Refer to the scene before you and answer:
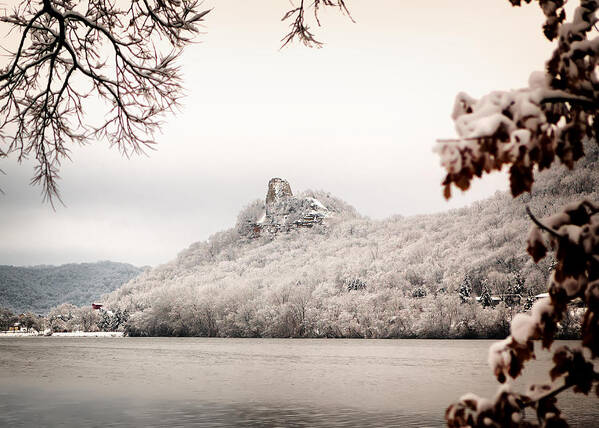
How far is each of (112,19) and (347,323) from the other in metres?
94.0

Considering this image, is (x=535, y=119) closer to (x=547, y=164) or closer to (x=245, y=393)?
(x=547, y=164)

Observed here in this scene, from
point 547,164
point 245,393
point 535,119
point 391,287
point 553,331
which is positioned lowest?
point 245,393

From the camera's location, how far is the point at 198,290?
377 feet

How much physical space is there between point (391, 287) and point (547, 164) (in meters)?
110

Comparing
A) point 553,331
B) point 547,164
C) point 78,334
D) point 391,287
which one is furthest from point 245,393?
point 78,334

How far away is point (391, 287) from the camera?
110m

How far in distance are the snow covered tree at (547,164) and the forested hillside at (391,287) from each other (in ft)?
245

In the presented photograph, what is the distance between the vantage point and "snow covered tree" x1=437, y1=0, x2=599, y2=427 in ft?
7.46

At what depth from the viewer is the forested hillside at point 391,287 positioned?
301 feet

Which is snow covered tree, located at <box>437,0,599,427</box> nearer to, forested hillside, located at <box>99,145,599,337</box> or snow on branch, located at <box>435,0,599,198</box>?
snow on branch, located at <box>435,0,599,198</box>

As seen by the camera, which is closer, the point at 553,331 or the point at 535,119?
the point at 535,119

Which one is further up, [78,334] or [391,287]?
[391,287]

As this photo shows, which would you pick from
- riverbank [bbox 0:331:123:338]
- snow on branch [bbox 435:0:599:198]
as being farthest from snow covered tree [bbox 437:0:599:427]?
riverbank [bbox 0:331:123:338]

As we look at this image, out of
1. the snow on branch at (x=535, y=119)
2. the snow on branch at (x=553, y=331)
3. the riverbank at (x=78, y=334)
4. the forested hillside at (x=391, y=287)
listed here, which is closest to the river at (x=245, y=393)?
the snow on branch at (x=553, y=331)
